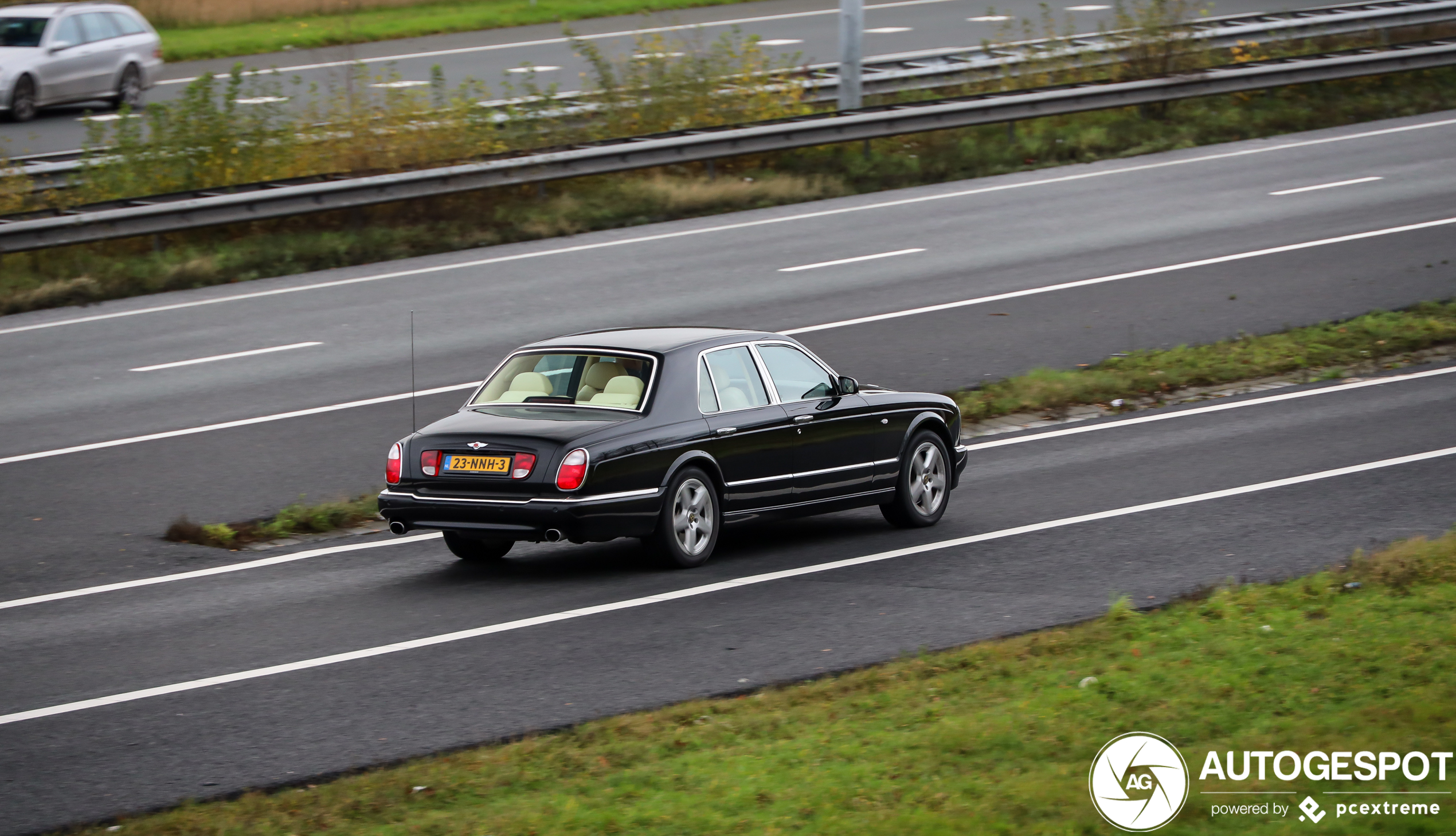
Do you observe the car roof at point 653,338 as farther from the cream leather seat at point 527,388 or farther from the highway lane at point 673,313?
the highway lane at point 673,313

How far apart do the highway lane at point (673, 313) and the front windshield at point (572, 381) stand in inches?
90.3

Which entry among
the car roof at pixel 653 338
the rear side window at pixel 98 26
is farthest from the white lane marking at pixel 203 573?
the rear side window at pixel 98 26

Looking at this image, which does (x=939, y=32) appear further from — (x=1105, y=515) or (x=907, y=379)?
(x=1105, y=515)

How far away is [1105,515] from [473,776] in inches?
238

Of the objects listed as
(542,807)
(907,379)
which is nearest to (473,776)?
(542,807)

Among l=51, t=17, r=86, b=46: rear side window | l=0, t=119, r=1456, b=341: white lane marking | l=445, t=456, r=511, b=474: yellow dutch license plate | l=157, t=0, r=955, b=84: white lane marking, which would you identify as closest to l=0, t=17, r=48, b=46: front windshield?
l=51, t=17, r=86, b=46: rear side window

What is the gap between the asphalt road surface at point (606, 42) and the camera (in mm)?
29766

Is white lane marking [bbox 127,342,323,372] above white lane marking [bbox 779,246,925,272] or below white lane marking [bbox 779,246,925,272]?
below

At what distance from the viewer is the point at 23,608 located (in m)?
10.1

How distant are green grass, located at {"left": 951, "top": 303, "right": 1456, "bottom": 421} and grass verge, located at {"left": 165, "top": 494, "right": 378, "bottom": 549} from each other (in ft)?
17.7

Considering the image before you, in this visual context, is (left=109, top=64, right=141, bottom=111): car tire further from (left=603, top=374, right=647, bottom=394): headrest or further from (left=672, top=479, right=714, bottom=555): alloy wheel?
(left=672, top=479, right=714, bottom=555): alloy wheel

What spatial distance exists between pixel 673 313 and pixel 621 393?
7314mm

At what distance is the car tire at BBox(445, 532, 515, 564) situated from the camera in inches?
434

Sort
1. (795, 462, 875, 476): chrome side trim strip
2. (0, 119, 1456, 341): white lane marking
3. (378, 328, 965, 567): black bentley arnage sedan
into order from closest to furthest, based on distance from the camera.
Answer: (378, 328, 965, 567): black bentley arnage sedan < (795, 462, 875, 476): chrome side trim strip < (0, 119, 1456, 341): white lane marking
